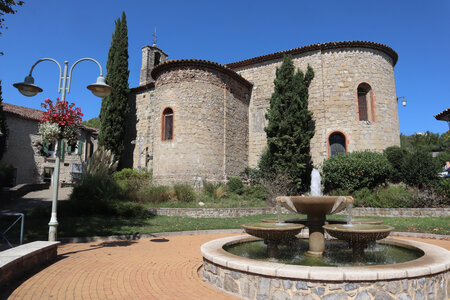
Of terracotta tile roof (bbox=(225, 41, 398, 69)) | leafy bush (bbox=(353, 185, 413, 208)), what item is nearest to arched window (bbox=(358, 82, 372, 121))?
terracotta tile roof (bbox=(225, 41, 398, 69))

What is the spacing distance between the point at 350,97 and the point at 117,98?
666 inches

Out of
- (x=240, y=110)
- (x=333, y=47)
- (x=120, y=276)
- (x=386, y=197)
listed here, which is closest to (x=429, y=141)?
(x=333, y=47)

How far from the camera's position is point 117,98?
21344 mm

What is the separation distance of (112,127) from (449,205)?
21.1 m

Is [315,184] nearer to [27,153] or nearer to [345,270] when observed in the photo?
[345,270]

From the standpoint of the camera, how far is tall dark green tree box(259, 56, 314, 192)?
1684 cm

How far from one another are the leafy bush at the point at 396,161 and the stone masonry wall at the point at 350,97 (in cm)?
140

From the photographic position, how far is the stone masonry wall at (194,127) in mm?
16766

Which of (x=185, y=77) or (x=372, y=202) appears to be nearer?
(x=372, y=202)

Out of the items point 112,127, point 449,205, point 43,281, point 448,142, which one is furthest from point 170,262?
point 448,142

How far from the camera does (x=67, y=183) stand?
76.6 feet

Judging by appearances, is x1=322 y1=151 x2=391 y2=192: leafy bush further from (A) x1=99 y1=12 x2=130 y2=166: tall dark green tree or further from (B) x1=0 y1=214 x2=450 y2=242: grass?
(A) x1=99 y1=12 x2=130 y2=166: tall dark green tree

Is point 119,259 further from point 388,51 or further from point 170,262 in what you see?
point 388,51

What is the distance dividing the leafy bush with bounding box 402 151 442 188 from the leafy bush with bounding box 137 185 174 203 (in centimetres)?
1268
